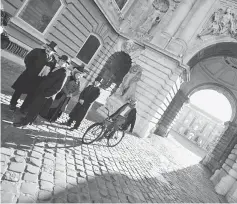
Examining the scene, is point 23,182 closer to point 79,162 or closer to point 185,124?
point 79,162

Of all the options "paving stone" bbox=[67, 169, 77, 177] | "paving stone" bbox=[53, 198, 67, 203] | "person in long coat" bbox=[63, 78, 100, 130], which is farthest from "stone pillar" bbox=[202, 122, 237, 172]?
"paving stone" bbox=[53, 198, 67, 203]

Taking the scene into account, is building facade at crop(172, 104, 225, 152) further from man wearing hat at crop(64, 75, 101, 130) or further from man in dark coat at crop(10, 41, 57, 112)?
man in dark coat at crop(10, 41, 57, 112)

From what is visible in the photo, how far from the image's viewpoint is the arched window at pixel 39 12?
10.7m

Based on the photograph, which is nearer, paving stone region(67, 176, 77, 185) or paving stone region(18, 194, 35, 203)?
paving stone region(18, 194, 35, 203)

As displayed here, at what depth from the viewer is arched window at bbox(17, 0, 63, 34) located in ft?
35.0

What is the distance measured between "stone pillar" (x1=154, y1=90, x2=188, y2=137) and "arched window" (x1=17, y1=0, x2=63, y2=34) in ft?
45.4

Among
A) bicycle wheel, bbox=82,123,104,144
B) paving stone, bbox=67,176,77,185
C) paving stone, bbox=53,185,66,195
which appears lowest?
paving stone, bbox=53,185,66,195

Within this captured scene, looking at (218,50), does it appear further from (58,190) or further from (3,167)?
(3,167)

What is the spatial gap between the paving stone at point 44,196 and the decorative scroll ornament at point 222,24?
576 inches

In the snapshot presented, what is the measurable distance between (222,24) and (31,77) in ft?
46.0

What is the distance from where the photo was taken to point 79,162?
4609mm

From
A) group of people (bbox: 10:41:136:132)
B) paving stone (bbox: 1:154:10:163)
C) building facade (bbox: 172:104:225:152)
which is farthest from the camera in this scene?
building facade (bbox: 172:104:225:152)

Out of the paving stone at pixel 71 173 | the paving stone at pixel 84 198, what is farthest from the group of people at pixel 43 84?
the paving stone at pixel 84 198

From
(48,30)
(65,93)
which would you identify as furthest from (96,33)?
(65,93)
